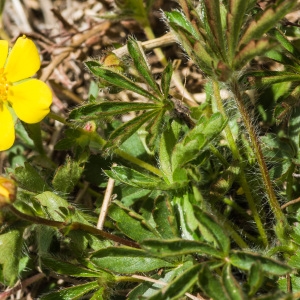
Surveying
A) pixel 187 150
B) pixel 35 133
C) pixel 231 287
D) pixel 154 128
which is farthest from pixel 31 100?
pixel 231 287

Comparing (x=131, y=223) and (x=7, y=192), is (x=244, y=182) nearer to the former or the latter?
(x=131, y=223)

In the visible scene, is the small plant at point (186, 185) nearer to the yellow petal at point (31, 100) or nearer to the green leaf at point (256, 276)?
the green leaf at point (256, 276)

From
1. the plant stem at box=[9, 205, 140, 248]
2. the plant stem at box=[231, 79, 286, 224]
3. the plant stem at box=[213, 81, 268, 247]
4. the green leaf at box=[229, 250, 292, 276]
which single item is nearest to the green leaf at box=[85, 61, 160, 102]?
the plant stem at box=[213, 81, 268, 247]

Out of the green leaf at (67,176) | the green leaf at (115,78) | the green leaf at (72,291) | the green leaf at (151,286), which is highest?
the green leaf at (115,78)

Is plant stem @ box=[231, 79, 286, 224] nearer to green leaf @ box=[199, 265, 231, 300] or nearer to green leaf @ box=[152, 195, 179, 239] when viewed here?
green leaf @ box=[152, 195, 179, 239]

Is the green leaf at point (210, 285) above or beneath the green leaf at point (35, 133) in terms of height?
beneath

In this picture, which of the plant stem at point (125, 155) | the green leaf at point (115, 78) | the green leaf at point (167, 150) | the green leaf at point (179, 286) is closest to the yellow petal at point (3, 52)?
the plant stem at point (125, 155)
